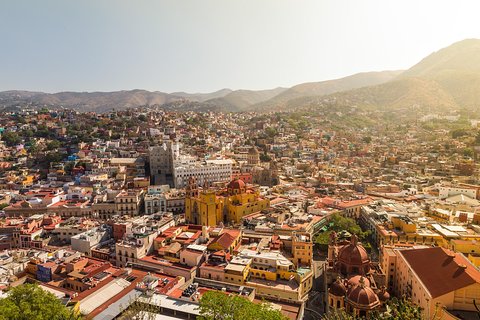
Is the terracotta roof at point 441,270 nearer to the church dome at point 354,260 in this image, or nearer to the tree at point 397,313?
the tree at point 397,313

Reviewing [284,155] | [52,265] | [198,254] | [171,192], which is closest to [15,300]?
[52,265]

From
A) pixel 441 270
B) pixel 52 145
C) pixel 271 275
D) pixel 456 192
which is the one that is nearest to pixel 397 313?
pixel 441 270

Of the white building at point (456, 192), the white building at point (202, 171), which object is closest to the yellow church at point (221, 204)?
the white building at point (202, 171)

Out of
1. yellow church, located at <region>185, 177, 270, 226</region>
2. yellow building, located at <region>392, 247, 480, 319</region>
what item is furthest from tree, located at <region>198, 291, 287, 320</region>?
yellow church, located at <region>185, 177, 270, 226</region>

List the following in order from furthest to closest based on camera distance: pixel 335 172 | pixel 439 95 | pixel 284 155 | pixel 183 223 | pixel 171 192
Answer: pixel 439 95, pixel 284 155, pixel 335 172, pixel 171 192, pixel 183 223

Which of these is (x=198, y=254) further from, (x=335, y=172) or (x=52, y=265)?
(x=335, y=172)

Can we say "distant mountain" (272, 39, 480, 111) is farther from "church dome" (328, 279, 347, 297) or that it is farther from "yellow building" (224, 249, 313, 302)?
"church dome" (328, 279, 347, 297)

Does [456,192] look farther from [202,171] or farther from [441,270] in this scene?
[202,171]
